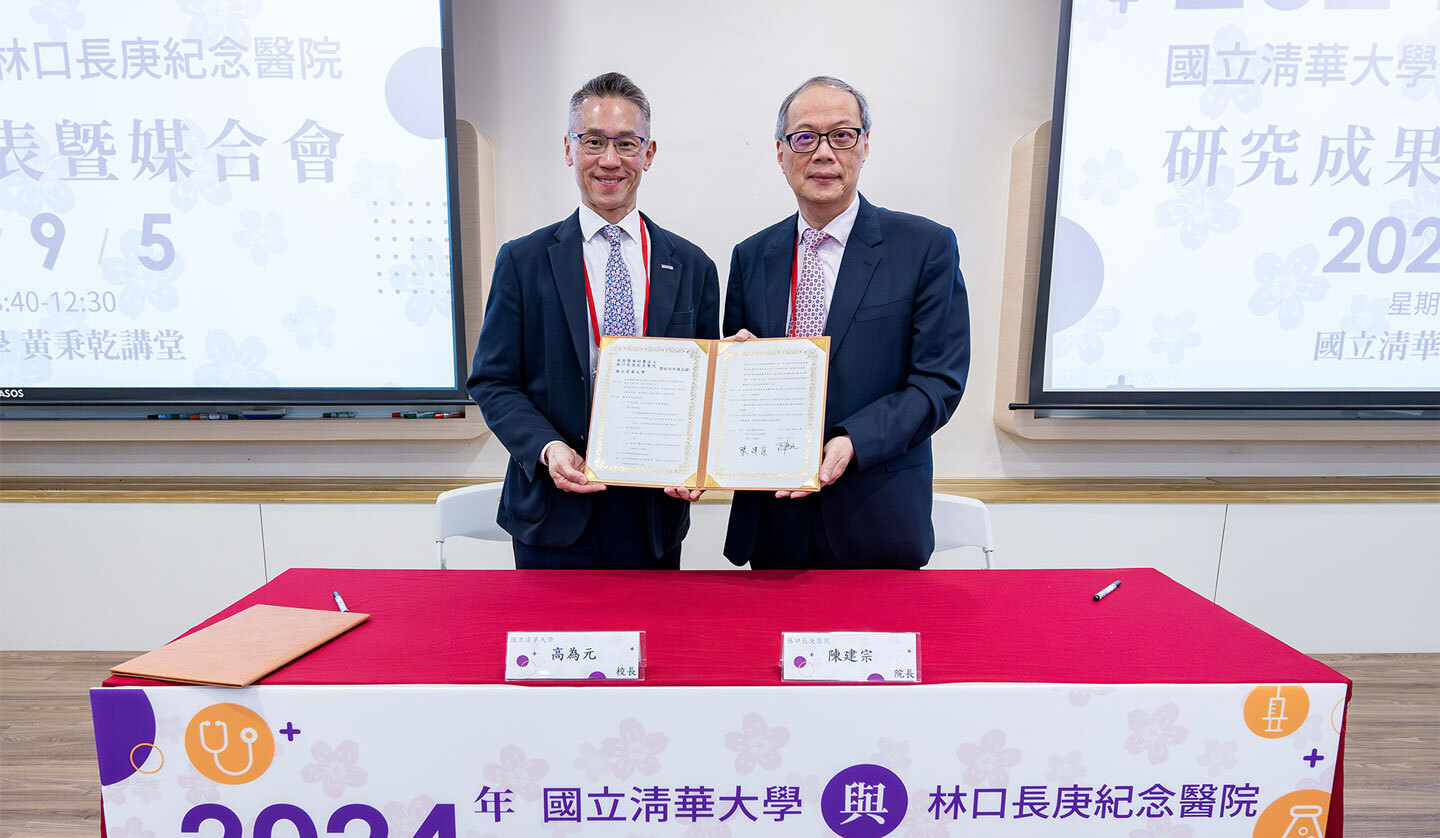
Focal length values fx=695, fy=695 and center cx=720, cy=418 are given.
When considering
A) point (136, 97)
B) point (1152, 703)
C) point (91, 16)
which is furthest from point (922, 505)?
point (91, 16)

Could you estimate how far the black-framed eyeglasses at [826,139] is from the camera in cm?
144

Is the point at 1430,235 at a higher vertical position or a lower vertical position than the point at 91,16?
lower

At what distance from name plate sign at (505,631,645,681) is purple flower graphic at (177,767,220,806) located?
432 millimetres

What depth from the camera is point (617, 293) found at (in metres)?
1.53

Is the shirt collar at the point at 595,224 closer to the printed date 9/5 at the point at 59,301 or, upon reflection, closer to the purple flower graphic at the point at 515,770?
the purple flower graphic at the point at 515,770

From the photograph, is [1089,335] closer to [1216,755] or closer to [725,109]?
[725,109]

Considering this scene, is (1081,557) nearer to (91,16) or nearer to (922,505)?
(922,505)

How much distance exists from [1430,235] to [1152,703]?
2767mm

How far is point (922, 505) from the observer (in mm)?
1573

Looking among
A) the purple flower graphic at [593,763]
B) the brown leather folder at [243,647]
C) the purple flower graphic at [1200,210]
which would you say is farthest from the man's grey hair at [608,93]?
the purple flower graphic at [1200,210]

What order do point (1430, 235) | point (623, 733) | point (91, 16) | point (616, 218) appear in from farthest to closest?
→ point (1430, 235)
point (91, 16)
point (616, 218)
point (623, 733)

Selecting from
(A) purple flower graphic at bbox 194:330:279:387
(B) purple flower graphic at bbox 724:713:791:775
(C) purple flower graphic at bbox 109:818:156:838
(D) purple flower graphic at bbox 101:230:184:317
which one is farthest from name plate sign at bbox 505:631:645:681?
(D) purple flower graphic at bbox 101:230:184:317

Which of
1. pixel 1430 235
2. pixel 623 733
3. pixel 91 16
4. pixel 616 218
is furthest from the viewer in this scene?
pixel 1430 235

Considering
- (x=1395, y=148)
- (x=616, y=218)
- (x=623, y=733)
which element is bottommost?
(x=623, y=733)
